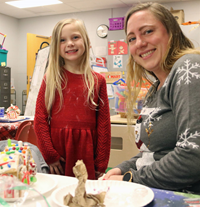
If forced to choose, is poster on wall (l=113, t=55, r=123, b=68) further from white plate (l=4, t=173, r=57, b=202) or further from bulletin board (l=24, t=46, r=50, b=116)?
white plate (l=4, t=173, r=57, b=202)

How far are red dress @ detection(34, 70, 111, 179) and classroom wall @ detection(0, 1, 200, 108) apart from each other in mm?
5373

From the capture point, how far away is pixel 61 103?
1525 mm

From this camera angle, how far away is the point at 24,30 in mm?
7648

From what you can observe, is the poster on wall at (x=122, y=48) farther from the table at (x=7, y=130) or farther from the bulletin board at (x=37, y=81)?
the table at (x=7, y=130)

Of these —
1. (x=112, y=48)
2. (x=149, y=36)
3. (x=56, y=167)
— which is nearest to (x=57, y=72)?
(x=56, y=167)

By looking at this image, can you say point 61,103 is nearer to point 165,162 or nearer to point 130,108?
point 130,108

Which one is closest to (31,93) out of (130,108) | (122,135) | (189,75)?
(122,135)

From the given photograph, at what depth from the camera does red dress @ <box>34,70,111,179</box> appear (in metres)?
1.48

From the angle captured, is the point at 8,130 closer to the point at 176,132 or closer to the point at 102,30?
the point at 176,132

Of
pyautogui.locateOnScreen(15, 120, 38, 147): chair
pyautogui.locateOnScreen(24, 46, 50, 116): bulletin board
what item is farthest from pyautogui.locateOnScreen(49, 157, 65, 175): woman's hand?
pyautogui.locateOnScreen(24, 46, 50, 116): bulletin board

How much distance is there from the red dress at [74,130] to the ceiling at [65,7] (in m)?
4.96

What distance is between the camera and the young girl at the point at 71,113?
1.49 metres

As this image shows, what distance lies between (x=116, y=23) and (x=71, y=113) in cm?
504

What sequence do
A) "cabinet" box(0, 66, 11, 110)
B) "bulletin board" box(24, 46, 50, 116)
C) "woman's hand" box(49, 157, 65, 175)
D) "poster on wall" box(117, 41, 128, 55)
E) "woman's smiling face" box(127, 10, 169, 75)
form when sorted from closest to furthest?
"woman's smiling face" box(127, 10, 169, 75) < "woman's hand" box(49, 157, 65, 175) < "bulletin board" box(24, 46, 50, 116) < "poster on wall" box(117, 41, 128, 55) < "cabinet" box(0, 66, 11, 110)
